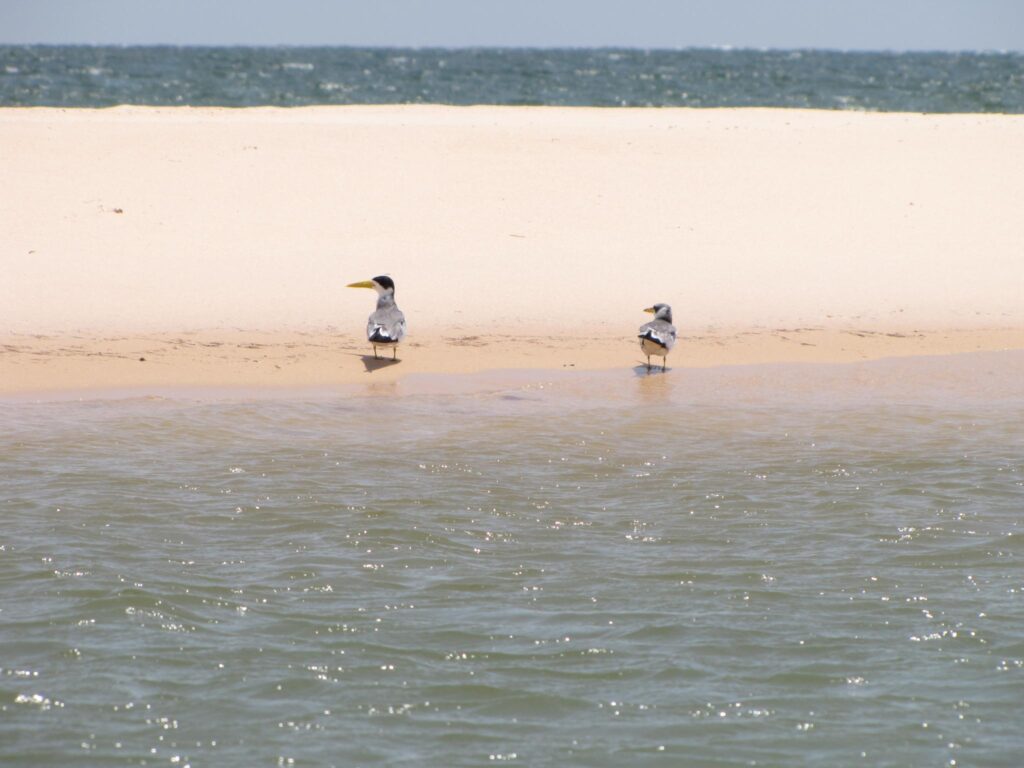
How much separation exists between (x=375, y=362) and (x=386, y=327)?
498 millimetres

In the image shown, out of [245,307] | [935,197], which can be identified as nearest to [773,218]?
[935,197]

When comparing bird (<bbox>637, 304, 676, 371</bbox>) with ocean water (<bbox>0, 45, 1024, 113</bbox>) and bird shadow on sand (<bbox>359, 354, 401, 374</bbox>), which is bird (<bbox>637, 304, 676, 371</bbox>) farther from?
ocean water (<bbox>0, 45, 1024, 113</bbox>)

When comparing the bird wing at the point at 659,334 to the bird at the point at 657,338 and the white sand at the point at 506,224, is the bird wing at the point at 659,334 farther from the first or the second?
the white sand at the point at 506,224

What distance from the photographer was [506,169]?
16.6 metres

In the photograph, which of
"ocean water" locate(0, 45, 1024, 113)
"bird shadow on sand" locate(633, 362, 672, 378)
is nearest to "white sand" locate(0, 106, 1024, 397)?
"bird shadow on sand" locate(633, 362, 672, 378)

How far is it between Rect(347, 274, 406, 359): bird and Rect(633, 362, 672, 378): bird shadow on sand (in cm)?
184

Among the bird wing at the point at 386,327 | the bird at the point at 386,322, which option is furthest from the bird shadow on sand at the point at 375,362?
the bird wing at the point at 386,327

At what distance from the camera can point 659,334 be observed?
1030 centimetres

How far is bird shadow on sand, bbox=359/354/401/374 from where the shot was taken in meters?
10.7

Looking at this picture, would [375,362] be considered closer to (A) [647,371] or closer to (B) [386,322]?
(B) [386,322]

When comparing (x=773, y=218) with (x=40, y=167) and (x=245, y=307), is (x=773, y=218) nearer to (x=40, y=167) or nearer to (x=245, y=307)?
(x=245, y=307)

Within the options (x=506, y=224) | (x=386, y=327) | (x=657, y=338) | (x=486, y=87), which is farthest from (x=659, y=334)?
(x=486, y=87)

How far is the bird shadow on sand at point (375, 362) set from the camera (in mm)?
10703

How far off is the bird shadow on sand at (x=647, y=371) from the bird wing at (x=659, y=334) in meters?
0.28
